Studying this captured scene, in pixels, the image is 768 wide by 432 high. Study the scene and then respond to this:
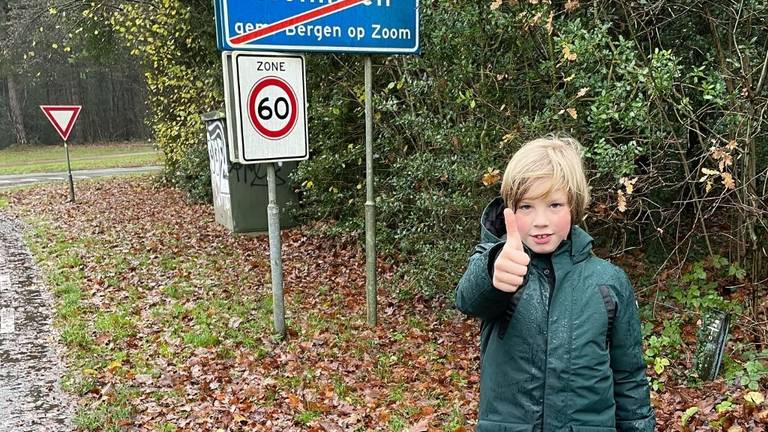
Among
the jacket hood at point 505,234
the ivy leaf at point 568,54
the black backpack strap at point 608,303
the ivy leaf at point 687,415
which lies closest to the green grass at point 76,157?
the ivy leaf at point 568,54

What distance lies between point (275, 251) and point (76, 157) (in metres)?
32.6

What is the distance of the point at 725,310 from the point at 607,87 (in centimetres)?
233

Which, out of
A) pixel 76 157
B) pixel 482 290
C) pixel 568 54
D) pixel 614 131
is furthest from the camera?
pixel 76 157

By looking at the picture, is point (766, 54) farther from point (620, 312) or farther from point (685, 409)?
point (620, 312)

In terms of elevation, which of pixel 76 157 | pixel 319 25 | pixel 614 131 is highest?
pixel 319 25

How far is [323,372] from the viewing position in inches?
212

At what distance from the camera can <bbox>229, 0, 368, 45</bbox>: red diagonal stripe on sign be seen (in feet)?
17.9

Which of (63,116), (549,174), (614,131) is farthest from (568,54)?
(63,116)

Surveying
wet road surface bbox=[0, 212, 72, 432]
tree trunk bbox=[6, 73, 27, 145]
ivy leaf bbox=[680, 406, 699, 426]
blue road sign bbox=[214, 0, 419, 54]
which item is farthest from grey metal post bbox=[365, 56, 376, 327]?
tree trunk bbox=[6, 73, 27, 145]

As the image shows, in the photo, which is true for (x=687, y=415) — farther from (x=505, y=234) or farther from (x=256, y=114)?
(x=256, y=114)

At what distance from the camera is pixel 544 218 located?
6.74 ft

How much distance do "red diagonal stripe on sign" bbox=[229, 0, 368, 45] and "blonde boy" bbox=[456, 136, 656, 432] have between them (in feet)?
12.9

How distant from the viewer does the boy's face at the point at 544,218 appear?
205 cm

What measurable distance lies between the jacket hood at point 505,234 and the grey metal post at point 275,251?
396 cm
